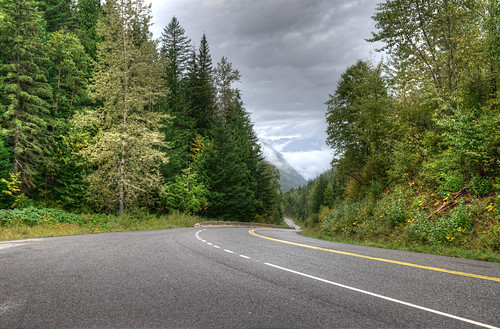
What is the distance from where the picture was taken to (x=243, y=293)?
177 inches

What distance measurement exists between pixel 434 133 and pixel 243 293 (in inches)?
643

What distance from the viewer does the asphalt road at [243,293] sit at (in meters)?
3.46

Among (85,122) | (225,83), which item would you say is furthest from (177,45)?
(85,122)

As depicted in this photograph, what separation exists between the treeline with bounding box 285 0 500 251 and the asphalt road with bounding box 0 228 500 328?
585cm

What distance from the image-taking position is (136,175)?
21.4m

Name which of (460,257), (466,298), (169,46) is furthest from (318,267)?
(169,46)

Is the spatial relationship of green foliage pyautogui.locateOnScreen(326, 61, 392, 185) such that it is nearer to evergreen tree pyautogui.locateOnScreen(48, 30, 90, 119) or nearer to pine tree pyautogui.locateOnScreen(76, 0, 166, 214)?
pine tree pyautogui.locateOnScreen(76, 0, 166, 214)

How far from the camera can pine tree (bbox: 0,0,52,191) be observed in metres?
20.5

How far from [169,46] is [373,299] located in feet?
165

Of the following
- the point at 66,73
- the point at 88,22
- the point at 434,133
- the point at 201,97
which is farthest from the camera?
the point at 201,97

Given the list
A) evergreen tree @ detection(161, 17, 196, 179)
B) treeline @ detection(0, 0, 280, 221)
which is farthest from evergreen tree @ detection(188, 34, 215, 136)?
treeline @ detection(0, 0, 280, 221)

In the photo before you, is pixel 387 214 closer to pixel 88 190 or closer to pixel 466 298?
pixel 466 298

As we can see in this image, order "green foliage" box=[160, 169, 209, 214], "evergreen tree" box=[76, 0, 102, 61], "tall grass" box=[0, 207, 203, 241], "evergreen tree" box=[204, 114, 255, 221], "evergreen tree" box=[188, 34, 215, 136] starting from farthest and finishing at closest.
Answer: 1. "evergreen tree" box=[188, 34, 215, 136]
2. "evergreen tree" box=[204, 114, 255, 221]
3. "evergreen tree" box=[76, 0, 102, 61]
4. "green foliage" box=[160, 169, 209, 214]
5. "tall grass" box=[0, 207, 203, 241]

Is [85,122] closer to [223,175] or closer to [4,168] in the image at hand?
[4,168]
